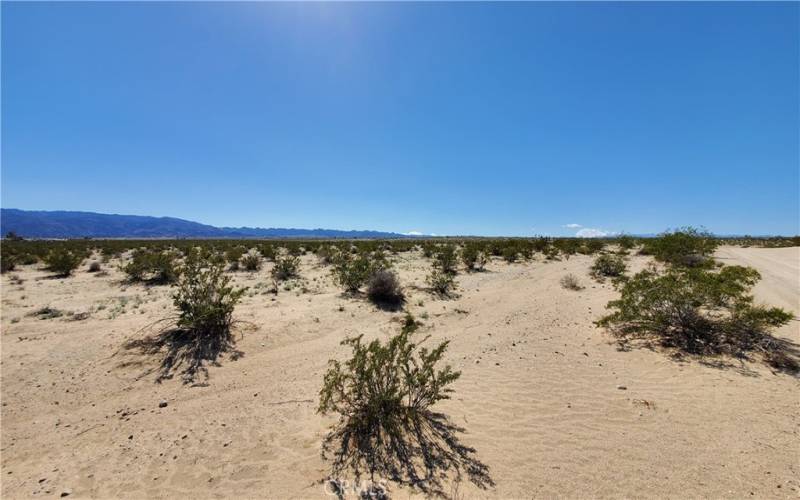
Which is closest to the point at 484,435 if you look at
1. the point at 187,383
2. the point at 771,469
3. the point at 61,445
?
the point at 771,469

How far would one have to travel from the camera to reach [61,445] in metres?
4.26

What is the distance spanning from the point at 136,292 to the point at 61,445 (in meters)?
10.1

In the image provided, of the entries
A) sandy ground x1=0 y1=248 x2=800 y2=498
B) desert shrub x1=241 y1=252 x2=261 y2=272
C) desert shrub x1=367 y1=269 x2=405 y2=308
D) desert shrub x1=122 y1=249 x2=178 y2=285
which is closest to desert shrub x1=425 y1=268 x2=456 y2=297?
desert shrub x1=367 y1=269 x2=405 y2=308

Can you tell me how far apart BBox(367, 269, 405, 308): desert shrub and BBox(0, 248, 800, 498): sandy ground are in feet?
9.43

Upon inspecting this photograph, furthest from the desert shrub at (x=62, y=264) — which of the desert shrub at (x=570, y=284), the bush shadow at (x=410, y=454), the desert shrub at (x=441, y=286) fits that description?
the desert shrub at (x=570, y=284)

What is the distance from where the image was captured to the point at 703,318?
7.06m

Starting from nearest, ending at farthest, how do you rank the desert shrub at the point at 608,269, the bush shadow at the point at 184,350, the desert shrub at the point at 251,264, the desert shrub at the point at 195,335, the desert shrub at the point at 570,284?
the bush shadow at the point at 184,350 → the desert shrub at the point at 195,335 → the desert shrub at the point at 570,284 → the desert shrub at the point at 608,269 → the desert shrub at the point at 251,264

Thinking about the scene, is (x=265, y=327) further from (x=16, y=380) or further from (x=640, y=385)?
(x=640, y=385)

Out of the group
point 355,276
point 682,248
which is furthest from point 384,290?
point 682,248

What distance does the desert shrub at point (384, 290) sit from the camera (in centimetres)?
1164

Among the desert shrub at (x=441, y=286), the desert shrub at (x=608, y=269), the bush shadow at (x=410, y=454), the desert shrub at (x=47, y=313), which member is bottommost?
the bush shadow at (x=410, y=454)

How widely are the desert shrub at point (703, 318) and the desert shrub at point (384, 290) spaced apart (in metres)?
6.20

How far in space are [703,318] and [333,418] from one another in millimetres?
7666

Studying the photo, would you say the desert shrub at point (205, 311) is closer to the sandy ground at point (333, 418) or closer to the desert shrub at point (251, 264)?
the sandy ground at point (333, 418)
